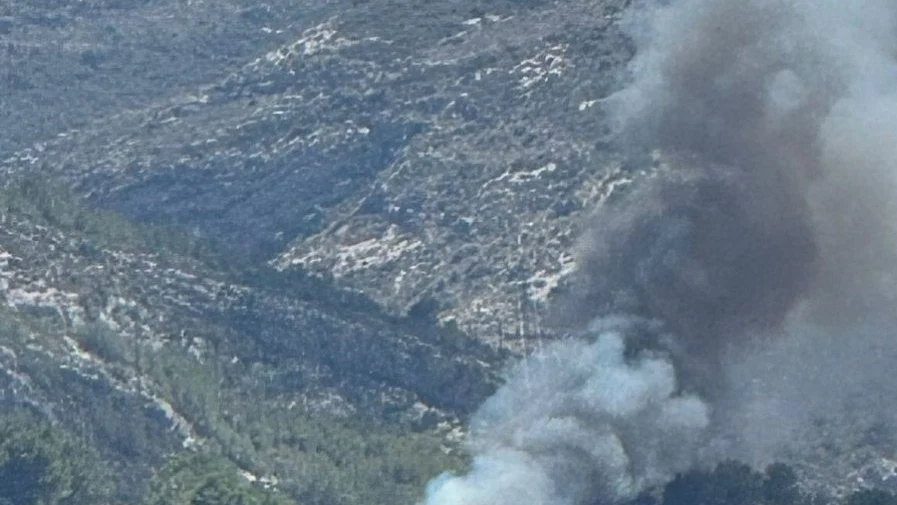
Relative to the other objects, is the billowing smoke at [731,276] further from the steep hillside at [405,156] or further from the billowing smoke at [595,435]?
the steep hillside at [405,156]

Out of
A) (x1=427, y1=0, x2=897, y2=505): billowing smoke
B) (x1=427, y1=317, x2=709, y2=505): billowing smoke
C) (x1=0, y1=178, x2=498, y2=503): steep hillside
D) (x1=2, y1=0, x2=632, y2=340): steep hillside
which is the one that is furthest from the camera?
(x1=2, y1=0, x2=632, y2=340): steep hillside

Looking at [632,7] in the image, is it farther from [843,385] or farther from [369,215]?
[843,385]

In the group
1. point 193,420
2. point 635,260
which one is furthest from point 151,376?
point 635,260

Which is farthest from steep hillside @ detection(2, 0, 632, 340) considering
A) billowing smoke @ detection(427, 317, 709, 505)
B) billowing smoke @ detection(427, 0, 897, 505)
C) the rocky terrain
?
billowing smoke @ detection(427, 317, 709, 505)

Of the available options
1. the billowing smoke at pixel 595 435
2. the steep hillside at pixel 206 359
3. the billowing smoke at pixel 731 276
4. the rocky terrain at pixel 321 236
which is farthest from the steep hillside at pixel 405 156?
the billowing smoke at pixel 595 435

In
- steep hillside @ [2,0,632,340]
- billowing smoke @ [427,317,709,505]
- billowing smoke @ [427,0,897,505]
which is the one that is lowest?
billowing smoke @ [427,317,709,505]

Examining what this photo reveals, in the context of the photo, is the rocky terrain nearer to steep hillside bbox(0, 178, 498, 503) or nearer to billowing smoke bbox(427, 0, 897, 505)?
steep hillside bbox(0, 178, 498, 503)

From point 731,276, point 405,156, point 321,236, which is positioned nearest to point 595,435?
point 731,276

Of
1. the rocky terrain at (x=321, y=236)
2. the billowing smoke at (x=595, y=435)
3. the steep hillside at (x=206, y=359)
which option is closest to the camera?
the billowing smoke at (x=595, y=435)

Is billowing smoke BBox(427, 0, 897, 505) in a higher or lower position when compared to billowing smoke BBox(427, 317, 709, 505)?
higher
